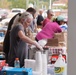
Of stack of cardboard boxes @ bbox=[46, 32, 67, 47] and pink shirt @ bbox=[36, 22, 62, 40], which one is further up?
pink shirt @ bbox=[36, 22, 62, 40]

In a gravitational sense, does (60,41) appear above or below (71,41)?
below

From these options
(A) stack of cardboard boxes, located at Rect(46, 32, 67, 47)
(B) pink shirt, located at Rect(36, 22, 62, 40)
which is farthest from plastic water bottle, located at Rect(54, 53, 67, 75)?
(B) pink shirt, located at Rect(36, 22, 62, 40)

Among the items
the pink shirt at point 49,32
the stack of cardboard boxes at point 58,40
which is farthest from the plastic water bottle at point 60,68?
the pink shirt at point 49,32

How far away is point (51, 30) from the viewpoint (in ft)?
13.7

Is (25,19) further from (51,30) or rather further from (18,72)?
(51,30)

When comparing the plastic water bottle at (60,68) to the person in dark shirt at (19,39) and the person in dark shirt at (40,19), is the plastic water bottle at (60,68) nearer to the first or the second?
Result: the person in dark shirt at (19,39)

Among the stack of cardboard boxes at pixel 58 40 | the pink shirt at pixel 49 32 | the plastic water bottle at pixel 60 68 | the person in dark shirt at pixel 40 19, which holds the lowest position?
the plastic water bottle at pixel 60 68

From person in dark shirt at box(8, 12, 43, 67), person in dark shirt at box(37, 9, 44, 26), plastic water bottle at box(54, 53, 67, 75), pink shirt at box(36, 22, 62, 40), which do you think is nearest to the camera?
plastic water bottle at box(54, 53, 67, 75)

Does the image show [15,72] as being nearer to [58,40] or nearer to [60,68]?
[60,68]

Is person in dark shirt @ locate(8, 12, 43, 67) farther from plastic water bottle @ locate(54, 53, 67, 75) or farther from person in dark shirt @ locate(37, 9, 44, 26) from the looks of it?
person in dark shirt @ locate(37, 9, 44, 26)

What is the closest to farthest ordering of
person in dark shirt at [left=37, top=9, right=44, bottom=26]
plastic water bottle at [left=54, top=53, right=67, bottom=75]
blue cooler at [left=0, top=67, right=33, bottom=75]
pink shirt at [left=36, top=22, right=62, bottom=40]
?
blue cooler at [left=0, top=67, right=33, bottom=75] → plastic water bottle at [left=54, top=53, right=67, bottom=75] → pink shirt at [left=36, top=22, right=62, bottom=40] → person in dark shirt at [left=37, top=9, right=44, bottom=26]

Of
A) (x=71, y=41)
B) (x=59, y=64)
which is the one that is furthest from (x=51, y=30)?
(x=71, y=41)

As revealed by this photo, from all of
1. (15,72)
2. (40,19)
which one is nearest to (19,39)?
(15,72)

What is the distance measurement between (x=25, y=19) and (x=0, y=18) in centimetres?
544
